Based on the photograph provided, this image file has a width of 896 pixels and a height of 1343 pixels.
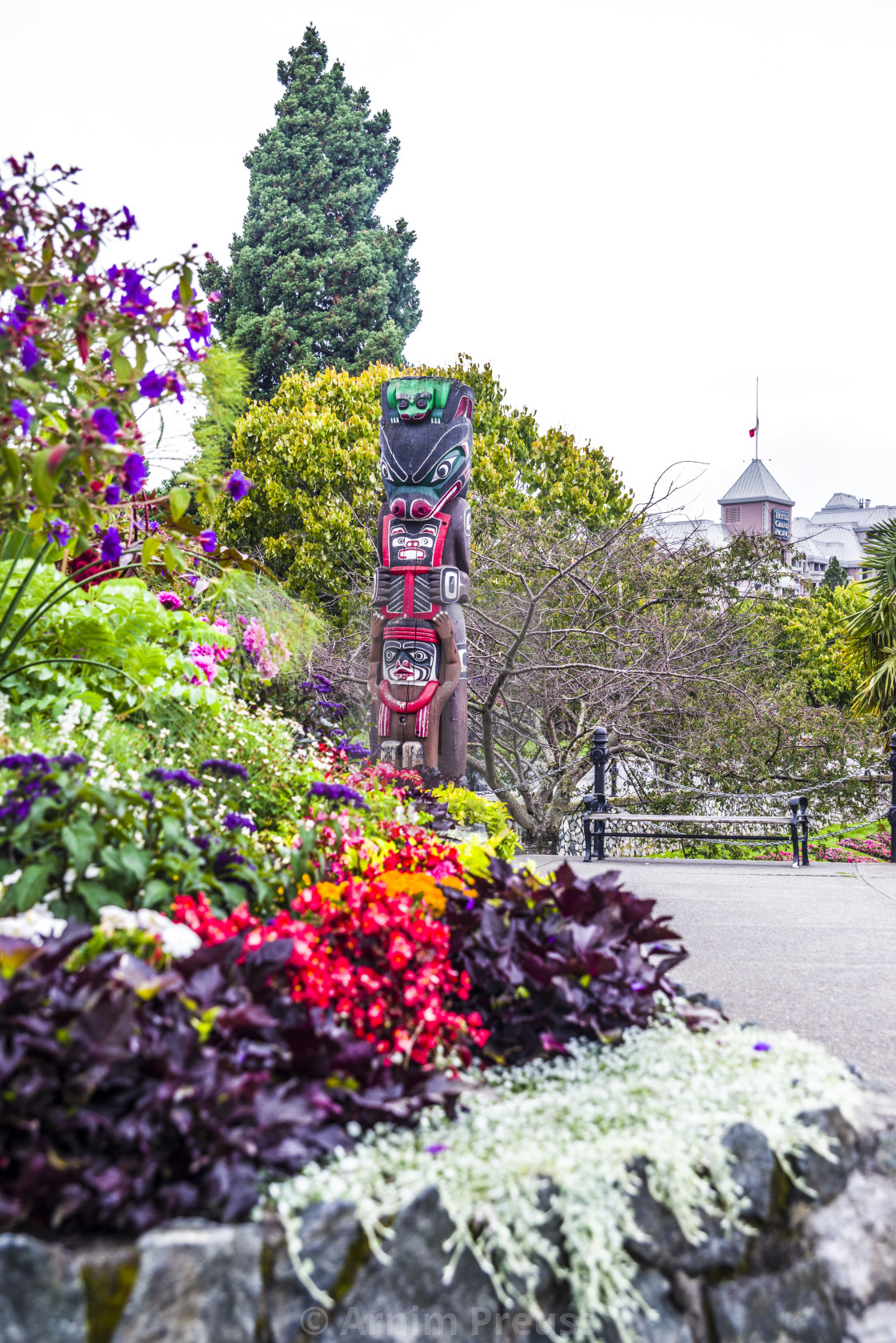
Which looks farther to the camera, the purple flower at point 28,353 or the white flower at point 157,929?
the purple flower at point 28,353

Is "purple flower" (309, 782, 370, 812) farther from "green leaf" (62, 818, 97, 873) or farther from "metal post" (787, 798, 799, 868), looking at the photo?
"metal post" (787, 798, 799, 868)

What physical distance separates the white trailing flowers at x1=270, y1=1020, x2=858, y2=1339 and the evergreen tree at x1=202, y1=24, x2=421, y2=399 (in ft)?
72.1

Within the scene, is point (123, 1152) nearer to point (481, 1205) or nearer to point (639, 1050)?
point (481, 1205)


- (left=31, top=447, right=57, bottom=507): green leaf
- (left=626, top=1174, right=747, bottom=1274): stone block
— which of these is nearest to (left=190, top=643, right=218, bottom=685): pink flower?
(left=31, top=447, right=57, bottom=507): green leaf

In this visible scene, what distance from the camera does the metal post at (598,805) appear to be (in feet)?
34.1

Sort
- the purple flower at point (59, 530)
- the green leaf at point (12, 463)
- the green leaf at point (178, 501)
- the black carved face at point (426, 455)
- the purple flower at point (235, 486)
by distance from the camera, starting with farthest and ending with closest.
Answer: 1. the black carved face at point (426, 455)
2. the purple flower at point (59, 530)
3. the purple flower at point (235, 486)
4. the green leaf at point (178, 501)
5. the green leaf at point (12, 463)

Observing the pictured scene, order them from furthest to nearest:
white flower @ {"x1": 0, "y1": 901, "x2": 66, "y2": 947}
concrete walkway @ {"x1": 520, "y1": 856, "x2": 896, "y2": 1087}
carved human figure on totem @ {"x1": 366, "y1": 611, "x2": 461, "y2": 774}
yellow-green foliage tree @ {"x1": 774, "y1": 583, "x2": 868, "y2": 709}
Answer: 1. yellow-green foliage tree @ {"x1": 774, "y1": 583, "x2": 868, "y2": 709}
2. carved human figure on totem @ {"x1": 366, "y1": 611, "x2": 461, "y2": 774}
3. concrete walkway @ {"x1": 520, "y1": 856, "x2": 896, "y2": 1087}
4. white flower @ {"x1": 0, "y1": 901, "x2": 66, "y2": 947}

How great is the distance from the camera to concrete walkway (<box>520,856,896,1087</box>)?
440 centimetres

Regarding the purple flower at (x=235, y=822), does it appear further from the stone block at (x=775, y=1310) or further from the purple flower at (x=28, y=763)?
the stone block at (x=775, y=1310)

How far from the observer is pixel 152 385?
3.56 m

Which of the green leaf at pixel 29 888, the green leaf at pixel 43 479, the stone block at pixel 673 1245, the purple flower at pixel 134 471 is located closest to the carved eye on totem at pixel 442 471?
the purple flower at pixel 134 471

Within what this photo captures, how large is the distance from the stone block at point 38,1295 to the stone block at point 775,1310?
4.19 ft

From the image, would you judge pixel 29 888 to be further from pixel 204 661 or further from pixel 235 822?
pixel 204 661

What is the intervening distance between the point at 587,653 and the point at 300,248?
50.4 feet
